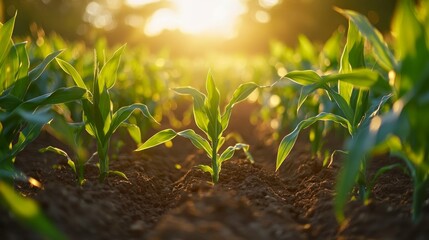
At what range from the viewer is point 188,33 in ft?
170

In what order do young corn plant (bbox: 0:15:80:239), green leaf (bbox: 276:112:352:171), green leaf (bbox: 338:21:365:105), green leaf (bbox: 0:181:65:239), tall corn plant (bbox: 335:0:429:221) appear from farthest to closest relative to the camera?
green leaf (bbox: 338:21:365:105), green leaf (bbox: 276:112:352:171), young corn plant (bbox: 0:15:80:239), tall corn plant (bbox: 335:0:429:221), green leaf (bbox: 0:181:65:239)

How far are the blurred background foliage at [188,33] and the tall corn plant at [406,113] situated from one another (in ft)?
55.3

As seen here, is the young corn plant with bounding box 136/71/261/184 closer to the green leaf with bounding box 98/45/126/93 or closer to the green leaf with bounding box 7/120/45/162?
the green leaf with bounding box 98/45/126/93

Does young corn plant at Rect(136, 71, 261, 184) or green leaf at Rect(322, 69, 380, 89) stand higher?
green leaf at Rect(322, 69, 380, 89)

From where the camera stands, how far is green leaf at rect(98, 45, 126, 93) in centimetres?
251

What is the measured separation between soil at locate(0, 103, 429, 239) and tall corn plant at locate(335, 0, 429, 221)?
0.83ft

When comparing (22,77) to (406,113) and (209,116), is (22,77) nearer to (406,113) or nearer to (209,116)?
(209,116)

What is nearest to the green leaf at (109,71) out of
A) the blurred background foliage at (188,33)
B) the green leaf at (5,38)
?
the green leaf at (5,38)

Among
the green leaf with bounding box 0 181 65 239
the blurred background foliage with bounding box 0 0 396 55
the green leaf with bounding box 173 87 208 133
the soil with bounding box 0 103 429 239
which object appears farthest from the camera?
the blurred background foliage with bounding box 0 0 396 55

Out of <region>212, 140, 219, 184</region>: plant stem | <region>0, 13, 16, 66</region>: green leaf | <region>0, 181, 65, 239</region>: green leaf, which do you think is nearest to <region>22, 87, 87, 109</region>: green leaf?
<region>0, 13, 16, 66</region>: green leaf

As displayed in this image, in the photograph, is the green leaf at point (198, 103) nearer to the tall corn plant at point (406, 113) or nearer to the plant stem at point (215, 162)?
the plant stem at point (215, 162)

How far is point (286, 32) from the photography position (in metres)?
39.0

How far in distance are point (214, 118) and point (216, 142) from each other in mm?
142

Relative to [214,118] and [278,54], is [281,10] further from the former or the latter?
[214,118]
